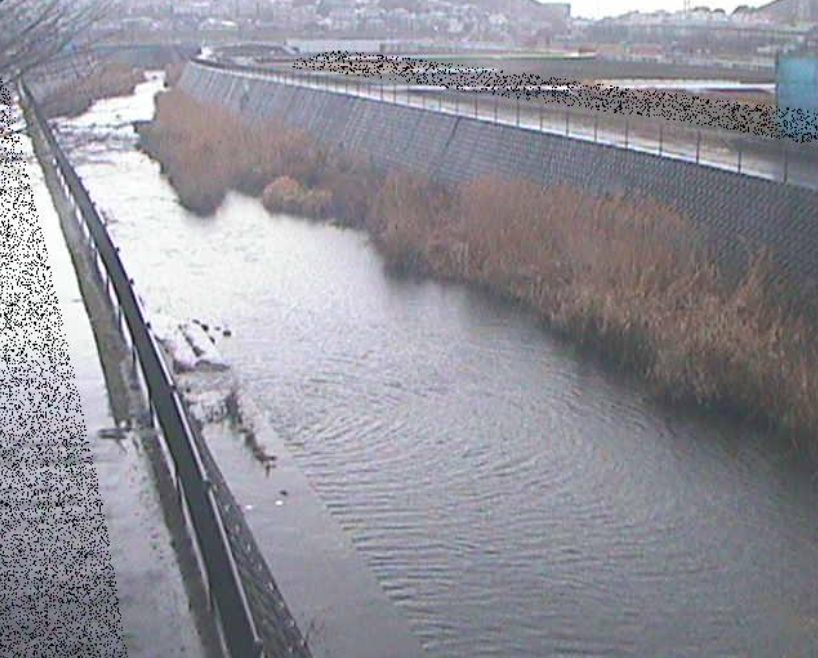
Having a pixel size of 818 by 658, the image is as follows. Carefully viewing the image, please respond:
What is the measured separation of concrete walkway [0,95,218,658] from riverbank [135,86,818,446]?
163 inches

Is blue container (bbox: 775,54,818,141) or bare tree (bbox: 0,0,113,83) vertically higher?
bare tree (bbox: 0,0,113,83)

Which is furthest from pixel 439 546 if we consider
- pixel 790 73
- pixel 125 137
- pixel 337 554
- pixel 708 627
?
pixel 125 137

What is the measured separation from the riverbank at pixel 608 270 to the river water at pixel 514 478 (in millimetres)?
297

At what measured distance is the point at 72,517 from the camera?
6.33m

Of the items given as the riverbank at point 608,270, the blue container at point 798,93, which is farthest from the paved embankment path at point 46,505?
the blue container at point 798,93

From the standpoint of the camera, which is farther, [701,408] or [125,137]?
[125,137]

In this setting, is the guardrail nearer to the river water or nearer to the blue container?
the river water

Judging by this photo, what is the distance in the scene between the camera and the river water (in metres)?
6.37

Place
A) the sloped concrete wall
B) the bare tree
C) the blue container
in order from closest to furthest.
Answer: the bare tree, the sloped concrete wall, the blue container

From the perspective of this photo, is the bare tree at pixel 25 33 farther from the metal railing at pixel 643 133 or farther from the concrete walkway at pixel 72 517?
the metal railing at pixel 643 133

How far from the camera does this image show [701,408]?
9.27m

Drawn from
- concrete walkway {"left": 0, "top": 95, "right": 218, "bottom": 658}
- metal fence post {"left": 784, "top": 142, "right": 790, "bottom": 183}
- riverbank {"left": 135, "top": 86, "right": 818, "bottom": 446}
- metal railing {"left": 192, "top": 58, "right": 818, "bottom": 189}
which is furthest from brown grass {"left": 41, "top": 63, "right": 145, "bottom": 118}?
concrete walkway {"left": 0, "top": 95, "right": 218, "bottom": 658}

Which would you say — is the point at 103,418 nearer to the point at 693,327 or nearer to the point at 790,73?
the point at 693,327

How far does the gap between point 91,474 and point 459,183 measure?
9.91 meters
